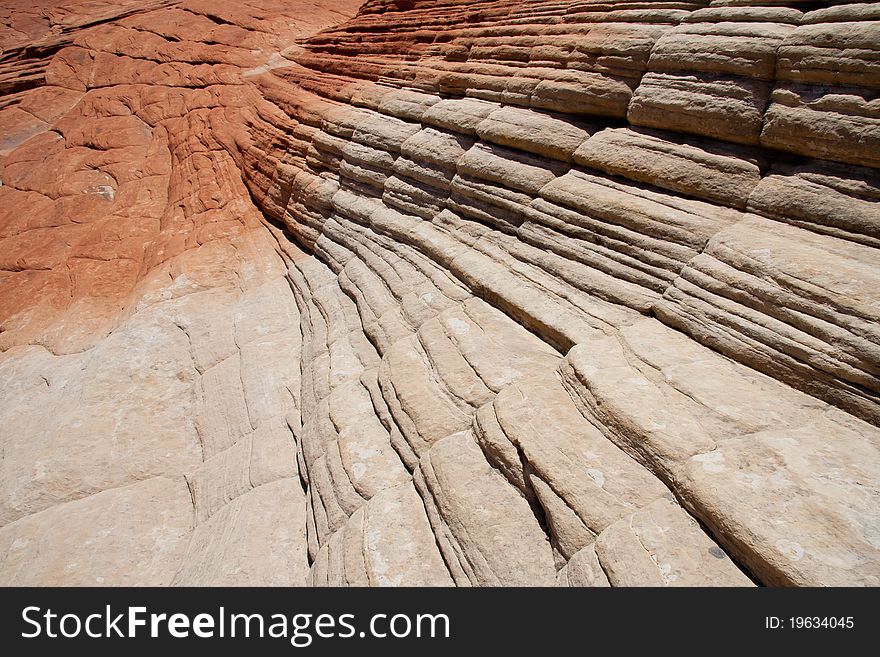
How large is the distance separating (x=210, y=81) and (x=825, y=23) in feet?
47.3

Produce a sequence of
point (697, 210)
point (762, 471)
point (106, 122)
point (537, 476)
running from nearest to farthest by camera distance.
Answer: point (762, 471) → point (537, 476) → point (697, 210) → point (106, 122)

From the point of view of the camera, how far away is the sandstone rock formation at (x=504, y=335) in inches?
161

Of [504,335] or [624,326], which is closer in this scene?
[624,326]

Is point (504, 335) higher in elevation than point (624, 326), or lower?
lower

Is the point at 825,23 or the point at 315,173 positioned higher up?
the point at 825,23

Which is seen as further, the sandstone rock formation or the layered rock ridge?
the sandstone rock formation

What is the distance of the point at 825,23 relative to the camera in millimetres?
5156


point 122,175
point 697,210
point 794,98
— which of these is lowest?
point 122,175

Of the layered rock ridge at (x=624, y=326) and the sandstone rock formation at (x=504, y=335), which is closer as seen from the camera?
the layered rock ridge at (x=624, y=326)

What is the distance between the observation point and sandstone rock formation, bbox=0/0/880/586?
4.09 metres

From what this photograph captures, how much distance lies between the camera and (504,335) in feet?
19.5

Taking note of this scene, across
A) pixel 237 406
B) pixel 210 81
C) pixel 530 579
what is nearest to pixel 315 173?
pixel 237 406

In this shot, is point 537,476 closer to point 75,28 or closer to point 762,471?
point 762,471
